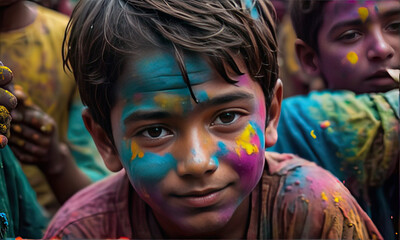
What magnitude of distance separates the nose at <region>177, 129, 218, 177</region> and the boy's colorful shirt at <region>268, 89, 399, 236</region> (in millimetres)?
480

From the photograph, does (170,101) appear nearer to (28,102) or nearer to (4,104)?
(4,104)

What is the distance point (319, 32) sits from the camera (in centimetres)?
155

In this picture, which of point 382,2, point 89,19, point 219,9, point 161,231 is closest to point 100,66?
point 89,19

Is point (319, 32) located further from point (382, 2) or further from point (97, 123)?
point (97, 123)

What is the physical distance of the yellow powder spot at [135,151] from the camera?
1.19 metres

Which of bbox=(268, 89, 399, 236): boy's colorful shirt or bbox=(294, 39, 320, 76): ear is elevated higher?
bbox=(294, 39, 320, 76): ear

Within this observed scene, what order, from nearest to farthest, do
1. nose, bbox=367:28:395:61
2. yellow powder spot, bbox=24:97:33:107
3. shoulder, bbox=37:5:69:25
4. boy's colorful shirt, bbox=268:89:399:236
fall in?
nose, bbox=367:28:395:61
boy's colorful shirt, bbox=268:89:399:236
yellow powder spot, bbox=24:97:33:107
shoulder, bbox=37:5:69:25

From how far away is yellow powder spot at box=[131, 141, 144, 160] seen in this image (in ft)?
3.90

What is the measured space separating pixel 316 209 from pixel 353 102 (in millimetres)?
466

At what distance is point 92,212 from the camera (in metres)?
1.42

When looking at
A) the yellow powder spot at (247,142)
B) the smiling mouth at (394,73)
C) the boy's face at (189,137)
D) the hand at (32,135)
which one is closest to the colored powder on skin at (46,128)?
the hand at (32,135)

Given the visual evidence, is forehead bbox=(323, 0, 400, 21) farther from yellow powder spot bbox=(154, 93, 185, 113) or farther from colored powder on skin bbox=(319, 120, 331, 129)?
yellow powder spot bbox=(154, 93, 185, 113)

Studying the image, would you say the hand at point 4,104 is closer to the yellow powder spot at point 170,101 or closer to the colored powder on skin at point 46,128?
the yellow powder spot at point 170,101

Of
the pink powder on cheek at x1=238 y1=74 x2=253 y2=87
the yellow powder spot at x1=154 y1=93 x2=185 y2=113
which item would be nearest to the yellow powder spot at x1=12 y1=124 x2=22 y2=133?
the yellow powder spot at x1=154 y1=93 x2=185 y2=113
